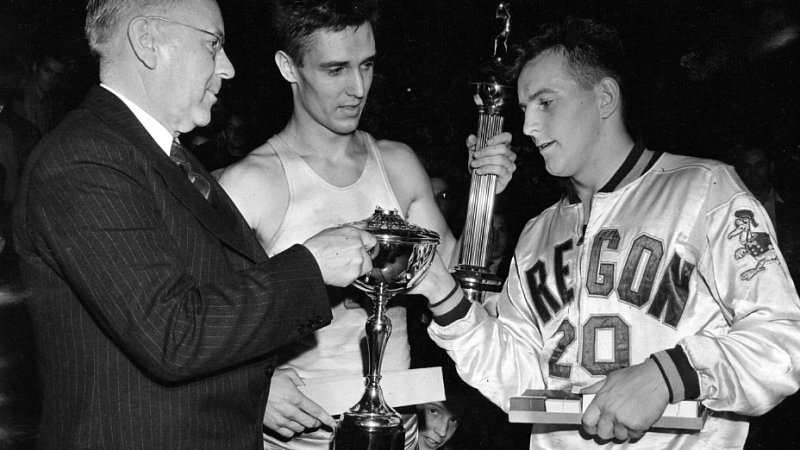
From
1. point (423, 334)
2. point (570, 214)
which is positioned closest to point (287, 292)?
point (570, 214)

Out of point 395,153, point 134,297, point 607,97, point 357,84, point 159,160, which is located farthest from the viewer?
point 395,153

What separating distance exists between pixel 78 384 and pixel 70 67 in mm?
2707

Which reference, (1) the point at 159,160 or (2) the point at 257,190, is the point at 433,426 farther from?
(1) the point at 159,160

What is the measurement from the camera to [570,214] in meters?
2.12

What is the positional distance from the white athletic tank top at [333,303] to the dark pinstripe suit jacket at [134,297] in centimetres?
67

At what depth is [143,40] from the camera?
5.13ft

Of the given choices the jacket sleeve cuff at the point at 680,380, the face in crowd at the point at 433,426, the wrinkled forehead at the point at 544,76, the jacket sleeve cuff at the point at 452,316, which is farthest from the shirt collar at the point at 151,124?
the face in crowd at the point at 433,426

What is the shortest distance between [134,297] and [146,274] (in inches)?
1.7

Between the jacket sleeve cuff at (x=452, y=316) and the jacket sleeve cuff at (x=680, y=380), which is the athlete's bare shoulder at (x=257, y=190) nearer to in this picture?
the jacket sleeve cuff at (x=452, y=316)

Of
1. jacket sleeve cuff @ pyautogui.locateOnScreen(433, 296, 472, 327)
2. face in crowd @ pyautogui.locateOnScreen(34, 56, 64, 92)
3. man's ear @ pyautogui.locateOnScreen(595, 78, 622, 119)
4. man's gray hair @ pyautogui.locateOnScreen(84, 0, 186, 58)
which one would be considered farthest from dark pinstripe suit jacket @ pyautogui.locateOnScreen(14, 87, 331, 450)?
face in crowd @ pyautogui.locateOnScreen(34, 56, 64, 92)

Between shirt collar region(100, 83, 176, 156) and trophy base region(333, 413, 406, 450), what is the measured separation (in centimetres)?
67

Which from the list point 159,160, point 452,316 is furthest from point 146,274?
point 452,316

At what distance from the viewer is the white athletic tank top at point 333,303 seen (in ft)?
7.29

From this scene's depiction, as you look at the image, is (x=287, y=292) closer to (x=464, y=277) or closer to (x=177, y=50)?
(x=177, y=50)
